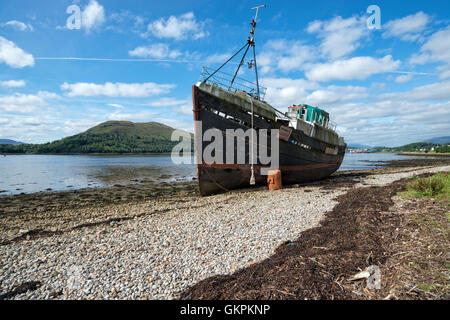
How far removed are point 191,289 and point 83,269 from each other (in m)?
2.74

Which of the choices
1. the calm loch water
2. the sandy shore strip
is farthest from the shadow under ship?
the calm loch water

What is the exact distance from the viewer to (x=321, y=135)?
1822cm

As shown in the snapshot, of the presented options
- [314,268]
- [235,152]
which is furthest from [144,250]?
[235,152]

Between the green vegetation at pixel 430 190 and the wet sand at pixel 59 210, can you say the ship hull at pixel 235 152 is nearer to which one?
the wet sand at pixel 59 210

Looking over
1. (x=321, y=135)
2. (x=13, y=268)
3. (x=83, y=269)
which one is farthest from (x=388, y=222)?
(x=321, y=135)

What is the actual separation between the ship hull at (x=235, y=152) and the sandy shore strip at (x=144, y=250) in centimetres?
398

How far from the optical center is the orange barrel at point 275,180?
1484cm

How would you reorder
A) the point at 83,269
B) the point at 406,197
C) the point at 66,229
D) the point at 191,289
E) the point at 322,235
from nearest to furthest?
1. the point at 191,289
2. the point at 83,269
3. the point at 322,235
4. the point at 66,229
5. the point at 406,197

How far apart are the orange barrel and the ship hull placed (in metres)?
0.50

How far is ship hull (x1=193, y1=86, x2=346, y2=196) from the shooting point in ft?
42.1

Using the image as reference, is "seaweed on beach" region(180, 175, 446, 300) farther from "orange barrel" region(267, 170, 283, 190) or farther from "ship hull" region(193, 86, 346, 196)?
"orange barrel" region(267, 170, 283, 190)

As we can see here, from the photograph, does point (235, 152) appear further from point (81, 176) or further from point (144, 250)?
point (81, 176)

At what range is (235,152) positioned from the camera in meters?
13.6
